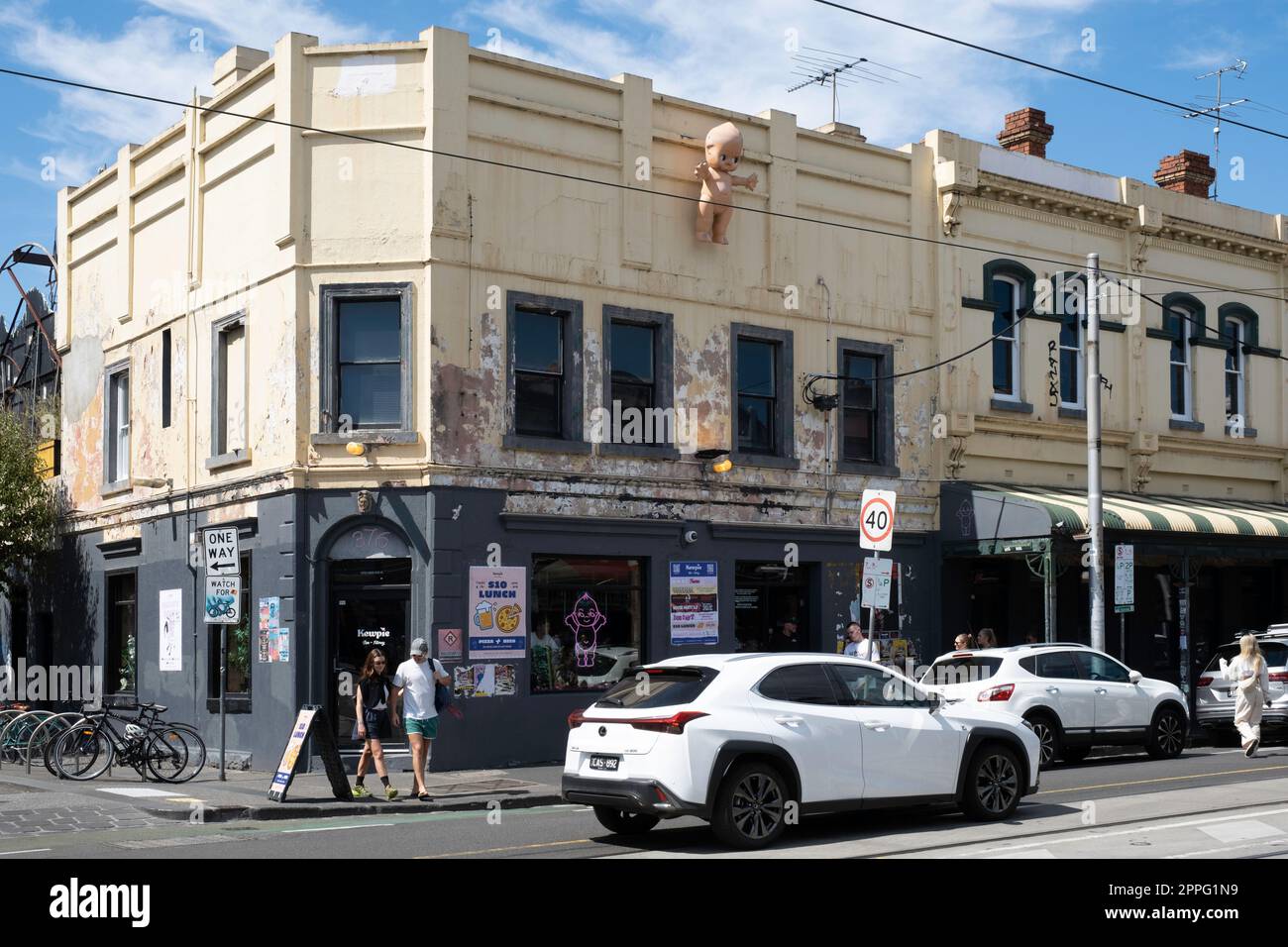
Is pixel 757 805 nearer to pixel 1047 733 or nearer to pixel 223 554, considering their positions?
pixel 1047 733

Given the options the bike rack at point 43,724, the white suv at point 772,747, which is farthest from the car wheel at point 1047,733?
the bike rack at point 43,724

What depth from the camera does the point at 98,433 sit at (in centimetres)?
2681

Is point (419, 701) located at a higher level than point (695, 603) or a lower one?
lower

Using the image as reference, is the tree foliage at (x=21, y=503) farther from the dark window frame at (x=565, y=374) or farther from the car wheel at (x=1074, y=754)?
the car wheel at (x=1074, y=754)

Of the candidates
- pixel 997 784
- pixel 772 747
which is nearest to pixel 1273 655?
pixel 997 784

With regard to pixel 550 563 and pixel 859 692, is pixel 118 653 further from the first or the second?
pixel 859 692

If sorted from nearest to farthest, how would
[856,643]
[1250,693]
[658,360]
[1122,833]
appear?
1. [1122,833]
2. [1250,693]
3. [658,360]
4. [856,643]

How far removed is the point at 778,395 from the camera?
23.9 m

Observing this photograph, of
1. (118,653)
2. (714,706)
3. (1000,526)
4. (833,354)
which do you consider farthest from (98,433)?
(714,706)

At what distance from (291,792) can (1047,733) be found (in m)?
9.56

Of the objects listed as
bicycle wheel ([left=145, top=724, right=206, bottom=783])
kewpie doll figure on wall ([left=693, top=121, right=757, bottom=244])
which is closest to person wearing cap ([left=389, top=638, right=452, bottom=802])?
bicycle wheel ([left=145, top=724, right=206, bottom=783])

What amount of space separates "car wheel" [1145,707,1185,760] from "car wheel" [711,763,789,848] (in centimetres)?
1032

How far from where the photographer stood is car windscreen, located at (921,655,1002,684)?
20188mm

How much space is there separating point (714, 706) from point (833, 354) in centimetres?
1298
